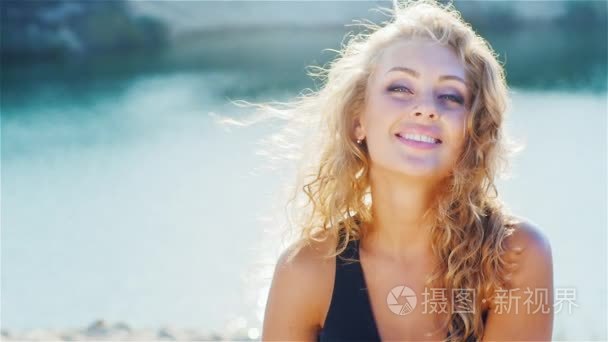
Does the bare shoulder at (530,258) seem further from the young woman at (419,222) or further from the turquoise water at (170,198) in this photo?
the turquoise water at (170,198)

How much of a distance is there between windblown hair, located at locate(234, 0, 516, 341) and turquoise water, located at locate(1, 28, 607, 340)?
0.34 meters

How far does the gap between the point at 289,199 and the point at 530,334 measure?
2.78ft

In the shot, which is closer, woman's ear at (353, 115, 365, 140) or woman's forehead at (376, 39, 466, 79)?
woman's forehead at (376, 39, 466, 79)

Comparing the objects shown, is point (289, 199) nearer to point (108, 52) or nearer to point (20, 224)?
point (20, 224)

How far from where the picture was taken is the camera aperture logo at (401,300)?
245 centimetres

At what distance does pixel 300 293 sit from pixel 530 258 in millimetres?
619

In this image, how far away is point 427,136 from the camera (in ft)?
7.75

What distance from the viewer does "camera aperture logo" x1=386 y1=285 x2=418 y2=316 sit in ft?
8.03

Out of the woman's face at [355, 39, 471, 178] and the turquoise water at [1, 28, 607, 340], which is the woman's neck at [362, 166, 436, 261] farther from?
the turquoise water at [1, 28, 607, 340]

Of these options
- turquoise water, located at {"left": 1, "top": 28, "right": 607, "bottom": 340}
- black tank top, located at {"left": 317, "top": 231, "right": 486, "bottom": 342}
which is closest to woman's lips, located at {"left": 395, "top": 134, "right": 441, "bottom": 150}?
black tank top, located at {"left": 317, "top": 231, "right": 486, "bottom": 342}

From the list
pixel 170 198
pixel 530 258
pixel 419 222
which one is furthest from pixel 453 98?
pixel 170 198

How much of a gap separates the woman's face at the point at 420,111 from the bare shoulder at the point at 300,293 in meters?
0.31

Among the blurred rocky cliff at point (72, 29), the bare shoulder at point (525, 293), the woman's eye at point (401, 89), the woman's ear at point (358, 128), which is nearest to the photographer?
the bare shoulder at point (525, 293)

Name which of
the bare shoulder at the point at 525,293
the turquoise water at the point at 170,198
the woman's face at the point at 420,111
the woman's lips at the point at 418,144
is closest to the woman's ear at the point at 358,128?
the woman's face at the point at 420,111
